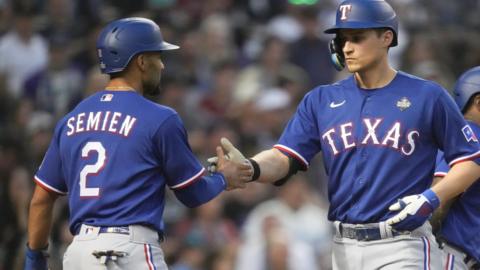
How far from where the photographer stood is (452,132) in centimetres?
668

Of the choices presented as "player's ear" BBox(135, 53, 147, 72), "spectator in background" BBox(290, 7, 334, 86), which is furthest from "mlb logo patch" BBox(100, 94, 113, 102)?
"spectator in background" BBox(290, 7, 334, 86)

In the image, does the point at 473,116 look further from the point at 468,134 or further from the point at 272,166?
the point at 272,166

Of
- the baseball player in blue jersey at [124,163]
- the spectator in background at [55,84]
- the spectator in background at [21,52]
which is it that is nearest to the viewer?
the baseball player in blue jersey at [124,163]

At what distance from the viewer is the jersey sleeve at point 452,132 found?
6676 millimetres

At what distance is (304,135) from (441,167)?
91 cm

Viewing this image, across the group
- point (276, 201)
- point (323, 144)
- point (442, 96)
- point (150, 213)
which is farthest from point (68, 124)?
point (276, 201)

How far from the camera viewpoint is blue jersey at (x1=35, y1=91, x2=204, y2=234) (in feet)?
21.3

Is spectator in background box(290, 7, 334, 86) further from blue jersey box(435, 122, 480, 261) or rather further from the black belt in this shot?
the black belt

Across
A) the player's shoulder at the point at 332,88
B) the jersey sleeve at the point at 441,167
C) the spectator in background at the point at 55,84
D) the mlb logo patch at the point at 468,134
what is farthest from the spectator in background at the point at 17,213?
the mlb logo patch at the point at 468,134

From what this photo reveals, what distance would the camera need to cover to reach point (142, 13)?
45.9ft

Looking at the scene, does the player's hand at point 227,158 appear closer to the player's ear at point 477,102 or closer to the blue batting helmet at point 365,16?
the blue batting helmet at point 365,16

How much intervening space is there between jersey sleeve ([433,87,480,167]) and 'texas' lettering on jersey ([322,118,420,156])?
0.50ft

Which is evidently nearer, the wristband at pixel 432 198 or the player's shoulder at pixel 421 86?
the wristband at pixel 432 198

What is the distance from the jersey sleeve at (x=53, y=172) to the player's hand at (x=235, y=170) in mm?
967
